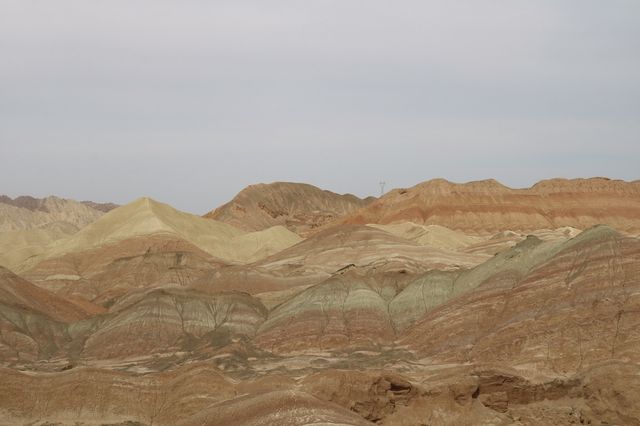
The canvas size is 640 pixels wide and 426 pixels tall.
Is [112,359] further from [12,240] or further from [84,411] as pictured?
[12,240]

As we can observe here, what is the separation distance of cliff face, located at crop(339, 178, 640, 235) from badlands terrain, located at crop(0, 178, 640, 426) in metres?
30.8

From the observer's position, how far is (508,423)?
3862 cm

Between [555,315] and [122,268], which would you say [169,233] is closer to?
[122,268]

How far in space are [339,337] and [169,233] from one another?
64.3 meters

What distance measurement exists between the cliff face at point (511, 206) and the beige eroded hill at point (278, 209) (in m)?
22.2

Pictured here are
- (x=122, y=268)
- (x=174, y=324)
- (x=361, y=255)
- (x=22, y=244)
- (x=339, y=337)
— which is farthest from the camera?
(x=22, y=244)

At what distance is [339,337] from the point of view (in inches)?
2263

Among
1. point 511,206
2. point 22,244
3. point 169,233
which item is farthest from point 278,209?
point 169,233

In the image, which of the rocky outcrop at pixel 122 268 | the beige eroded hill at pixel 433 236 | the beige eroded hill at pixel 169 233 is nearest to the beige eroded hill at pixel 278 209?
the beige eroded hill at pixel 169 233

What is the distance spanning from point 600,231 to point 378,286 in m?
19.6

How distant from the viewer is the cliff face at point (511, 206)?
5512 inches

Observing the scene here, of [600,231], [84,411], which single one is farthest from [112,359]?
[600,231]

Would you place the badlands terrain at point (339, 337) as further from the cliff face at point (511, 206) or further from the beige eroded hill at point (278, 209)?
the beige eroded hill at point (278, 209)

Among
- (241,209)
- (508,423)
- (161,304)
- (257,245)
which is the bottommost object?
(508,423)
